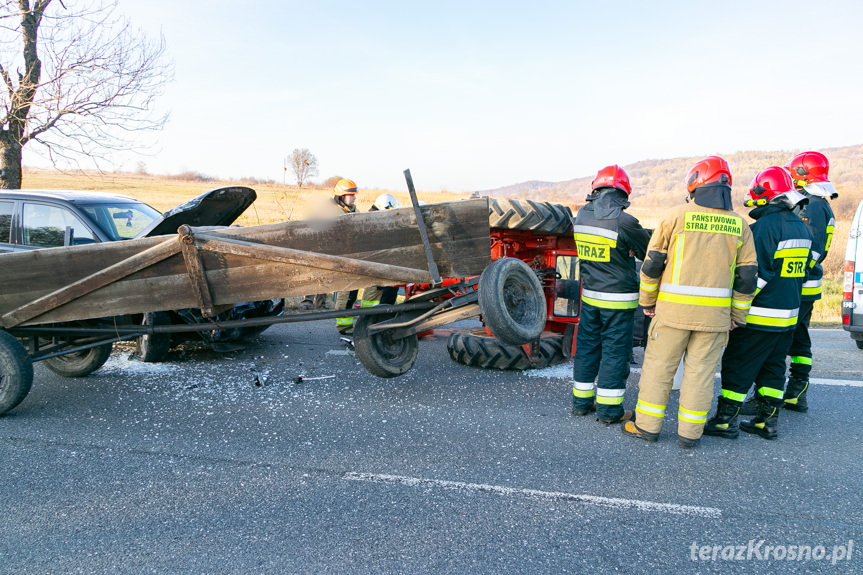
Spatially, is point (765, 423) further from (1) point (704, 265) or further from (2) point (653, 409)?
(1) point (704, 265)

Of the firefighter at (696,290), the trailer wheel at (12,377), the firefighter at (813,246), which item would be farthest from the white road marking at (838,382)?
the trailer wheel at (12,377)

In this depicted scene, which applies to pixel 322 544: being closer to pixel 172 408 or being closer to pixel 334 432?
pixel 334 432

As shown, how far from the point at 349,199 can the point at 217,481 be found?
195 inches

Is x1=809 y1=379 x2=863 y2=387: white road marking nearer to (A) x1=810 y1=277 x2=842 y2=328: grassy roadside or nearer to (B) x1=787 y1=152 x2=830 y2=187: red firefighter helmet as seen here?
(B) x1=787 y1=152 x2=830 y2=187: red firefighter helmet

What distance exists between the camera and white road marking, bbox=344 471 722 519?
3.02m

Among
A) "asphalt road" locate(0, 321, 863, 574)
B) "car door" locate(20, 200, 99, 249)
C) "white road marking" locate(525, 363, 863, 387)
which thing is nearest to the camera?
"asphalt road" locate(0, 321, 863, 574)

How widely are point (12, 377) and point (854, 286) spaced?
876 cm

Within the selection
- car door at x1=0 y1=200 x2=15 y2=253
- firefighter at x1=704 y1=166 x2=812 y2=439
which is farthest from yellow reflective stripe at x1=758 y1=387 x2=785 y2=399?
car door at x1=0 y1=200 x2=15 y2=253

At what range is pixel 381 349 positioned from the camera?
15.6 feet

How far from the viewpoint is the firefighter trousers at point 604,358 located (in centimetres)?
424

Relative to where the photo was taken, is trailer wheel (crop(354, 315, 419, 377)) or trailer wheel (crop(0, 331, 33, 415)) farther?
trailer wheel (crop(354, 315, 419, 377))

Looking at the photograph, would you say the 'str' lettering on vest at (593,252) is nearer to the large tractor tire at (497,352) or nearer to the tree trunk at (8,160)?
the large tractor tire at (497,352)

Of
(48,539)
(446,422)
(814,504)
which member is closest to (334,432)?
(446,422)

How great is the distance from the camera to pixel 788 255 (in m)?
4.05
